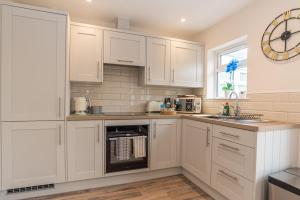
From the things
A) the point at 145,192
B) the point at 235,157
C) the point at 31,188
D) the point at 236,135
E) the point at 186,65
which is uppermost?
the point at 186,65

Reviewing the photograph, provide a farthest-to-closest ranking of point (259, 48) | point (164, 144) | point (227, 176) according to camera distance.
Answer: point (164, 144), point (259, 48), point (227, 176)

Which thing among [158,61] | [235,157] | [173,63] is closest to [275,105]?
[235,157]

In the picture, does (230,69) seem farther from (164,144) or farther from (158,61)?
(164,144)

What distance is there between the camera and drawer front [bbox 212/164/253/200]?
1.49m

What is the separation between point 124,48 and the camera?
2.48 metres

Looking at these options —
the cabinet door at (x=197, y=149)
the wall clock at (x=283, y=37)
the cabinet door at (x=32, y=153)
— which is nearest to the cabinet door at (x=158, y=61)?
the cabinet door at (x=197, y=149)

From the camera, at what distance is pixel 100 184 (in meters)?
2.17

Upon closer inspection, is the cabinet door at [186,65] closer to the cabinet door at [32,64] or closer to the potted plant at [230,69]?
the potted plant at [230,69]

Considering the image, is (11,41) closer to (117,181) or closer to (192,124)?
(117,181)

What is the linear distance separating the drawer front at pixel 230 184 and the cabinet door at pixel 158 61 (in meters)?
1.42

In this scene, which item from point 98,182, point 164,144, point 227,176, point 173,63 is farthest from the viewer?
point 173,63

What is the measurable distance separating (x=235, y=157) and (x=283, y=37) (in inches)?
50.9

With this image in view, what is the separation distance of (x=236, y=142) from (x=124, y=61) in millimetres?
1720

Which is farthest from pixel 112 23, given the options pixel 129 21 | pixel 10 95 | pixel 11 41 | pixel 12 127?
pixel 12 127
